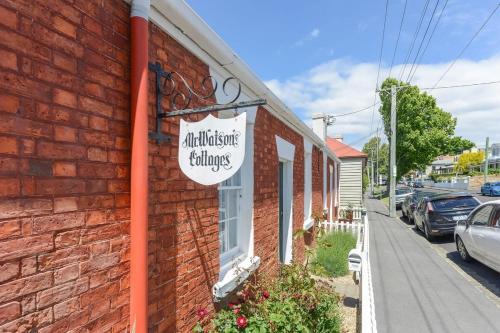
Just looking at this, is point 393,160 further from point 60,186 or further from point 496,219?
point 60,186

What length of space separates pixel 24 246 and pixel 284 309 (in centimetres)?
239

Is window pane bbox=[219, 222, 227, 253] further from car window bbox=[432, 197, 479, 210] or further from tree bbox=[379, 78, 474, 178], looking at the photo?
tree bbox=[379, 78, 474, 178]

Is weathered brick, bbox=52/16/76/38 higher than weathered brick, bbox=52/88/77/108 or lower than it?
higher

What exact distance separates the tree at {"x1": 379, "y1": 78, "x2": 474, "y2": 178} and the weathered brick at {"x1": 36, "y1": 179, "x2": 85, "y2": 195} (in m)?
30.8

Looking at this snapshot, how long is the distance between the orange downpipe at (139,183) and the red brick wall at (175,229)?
252mm

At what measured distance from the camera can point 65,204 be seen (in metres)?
1.67

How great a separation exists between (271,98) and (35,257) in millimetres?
4052

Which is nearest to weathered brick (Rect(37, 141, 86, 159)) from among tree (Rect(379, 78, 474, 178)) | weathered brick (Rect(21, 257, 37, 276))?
weathered brick (Rect(21, 257, 37, 276))

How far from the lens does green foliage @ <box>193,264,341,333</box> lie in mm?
2957

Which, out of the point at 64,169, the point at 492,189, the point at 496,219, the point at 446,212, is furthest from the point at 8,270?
the point at 492,189

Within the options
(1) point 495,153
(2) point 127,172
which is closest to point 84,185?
(2) point 127,172

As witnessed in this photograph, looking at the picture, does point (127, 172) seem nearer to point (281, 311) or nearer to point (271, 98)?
point (281, 311)

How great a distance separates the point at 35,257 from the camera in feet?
4.97

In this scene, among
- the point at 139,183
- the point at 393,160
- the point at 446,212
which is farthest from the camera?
the point at 393,160
